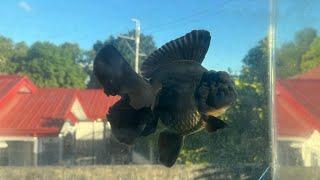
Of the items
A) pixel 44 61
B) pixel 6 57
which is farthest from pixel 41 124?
pixel 44 61

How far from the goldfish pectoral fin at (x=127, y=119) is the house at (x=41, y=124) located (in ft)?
4.22

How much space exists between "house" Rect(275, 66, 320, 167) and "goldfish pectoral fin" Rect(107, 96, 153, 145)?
58.1 inches

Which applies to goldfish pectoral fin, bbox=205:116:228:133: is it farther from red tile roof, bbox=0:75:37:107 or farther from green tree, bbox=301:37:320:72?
green tree, bbox=301:37:320:72

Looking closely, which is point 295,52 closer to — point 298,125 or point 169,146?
point 298,125

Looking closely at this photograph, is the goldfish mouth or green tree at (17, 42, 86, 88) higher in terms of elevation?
green tree at (17, 42, 86, 88)

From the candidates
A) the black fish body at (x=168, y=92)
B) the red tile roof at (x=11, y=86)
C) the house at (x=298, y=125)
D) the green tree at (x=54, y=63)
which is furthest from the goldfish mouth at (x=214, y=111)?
the house at (x=298, y=125)

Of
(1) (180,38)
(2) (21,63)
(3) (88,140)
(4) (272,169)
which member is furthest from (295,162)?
(1) (180,38)

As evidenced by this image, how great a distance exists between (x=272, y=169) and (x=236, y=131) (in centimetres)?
27

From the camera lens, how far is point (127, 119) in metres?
0.29

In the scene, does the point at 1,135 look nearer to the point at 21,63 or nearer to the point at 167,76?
the point at 21,63

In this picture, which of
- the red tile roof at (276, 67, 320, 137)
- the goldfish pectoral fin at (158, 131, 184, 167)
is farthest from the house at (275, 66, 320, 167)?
the goldfish pectoral fin at (158, 131, 184, 167)

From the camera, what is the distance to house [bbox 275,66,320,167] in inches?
69.4

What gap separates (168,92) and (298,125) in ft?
5.33

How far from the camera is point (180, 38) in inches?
12.9
